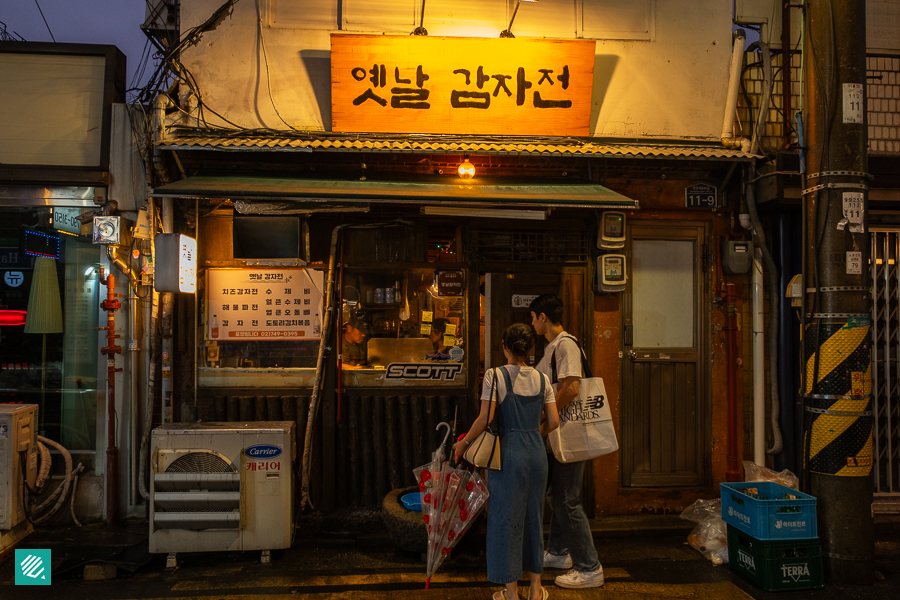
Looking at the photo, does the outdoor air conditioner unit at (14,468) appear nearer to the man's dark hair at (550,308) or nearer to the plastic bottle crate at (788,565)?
the man's dark hair at (550,308)

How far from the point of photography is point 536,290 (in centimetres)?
641

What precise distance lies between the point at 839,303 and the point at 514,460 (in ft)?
11.1

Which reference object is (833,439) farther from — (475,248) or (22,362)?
(22,362)

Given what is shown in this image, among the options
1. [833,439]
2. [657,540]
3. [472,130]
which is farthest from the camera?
[472,130]

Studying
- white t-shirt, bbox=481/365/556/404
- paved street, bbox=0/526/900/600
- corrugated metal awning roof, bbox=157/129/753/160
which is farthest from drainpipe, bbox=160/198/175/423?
white t-shirt, bbox=481/365/556/404

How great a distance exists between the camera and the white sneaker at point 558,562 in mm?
4941

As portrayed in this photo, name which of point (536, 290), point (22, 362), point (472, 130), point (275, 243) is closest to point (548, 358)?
point (536, 290)

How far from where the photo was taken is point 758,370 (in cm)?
639

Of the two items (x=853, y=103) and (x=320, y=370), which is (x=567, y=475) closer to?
(x=320, y=370)

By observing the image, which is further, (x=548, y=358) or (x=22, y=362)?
(x=22, y=362)

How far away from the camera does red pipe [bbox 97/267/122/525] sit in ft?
19.3

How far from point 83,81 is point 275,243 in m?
3.09

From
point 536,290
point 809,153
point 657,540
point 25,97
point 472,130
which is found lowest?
point 657,540

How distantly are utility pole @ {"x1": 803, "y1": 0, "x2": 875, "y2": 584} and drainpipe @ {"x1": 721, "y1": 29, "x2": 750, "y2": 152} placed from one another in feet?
5.24
